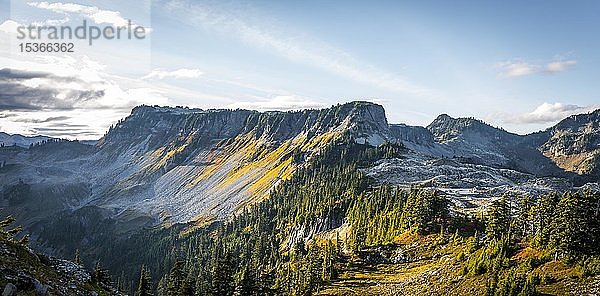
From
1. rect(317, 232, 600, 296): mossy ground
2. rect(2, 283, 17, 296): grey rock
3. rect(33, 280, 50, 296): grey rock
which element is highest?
rect(2, 283, 17, 296): grey rock

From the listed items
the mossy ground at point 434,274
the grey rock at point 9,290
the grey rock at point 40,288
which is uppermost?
the grey rock at point 9,290

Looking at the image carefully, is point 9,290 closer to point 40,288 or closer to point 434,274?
point 40,288

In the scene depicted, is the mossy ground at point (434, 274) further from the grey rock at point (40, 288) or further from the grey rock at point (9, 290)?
the grey rock at point (9, 290)

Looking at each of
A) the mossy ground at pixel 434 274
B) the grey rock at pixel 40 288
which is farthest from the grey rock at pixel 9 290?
the mossy ground at pixel 434 274

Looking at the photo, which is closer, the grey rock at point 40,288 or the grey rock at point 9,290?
the grey rock at point 9,290

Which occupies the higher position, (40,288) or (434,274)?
(40,288)

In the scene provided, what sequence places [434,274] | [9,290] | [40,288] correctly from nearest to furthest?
[9,290], [40,288], [434,274]

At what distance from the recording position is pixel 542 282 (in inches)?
2235

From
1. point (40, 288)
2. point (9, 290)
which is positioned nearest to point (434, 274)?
point (40, 288)

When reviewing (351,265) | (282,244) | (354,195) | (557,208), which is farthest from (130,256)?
(557,208)

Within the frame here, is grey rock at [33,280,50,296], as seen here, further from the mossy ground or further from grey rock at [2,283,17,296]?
the mossy ground

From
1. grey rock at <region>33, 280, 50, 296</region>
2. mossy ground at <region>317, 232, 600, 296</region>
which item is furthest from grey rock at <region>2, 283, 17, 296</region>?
mossy ground at <region>317, 232, 600, 296</region>

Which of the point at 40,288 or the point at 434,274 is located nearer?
the point at 40,288

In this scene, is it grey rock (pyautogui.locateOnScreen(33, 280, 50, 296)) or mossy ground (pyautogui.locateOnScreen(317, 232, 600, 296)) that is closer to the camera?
grey rock (pyautogui.locateOnScreen(33, 280, 50, 296))
